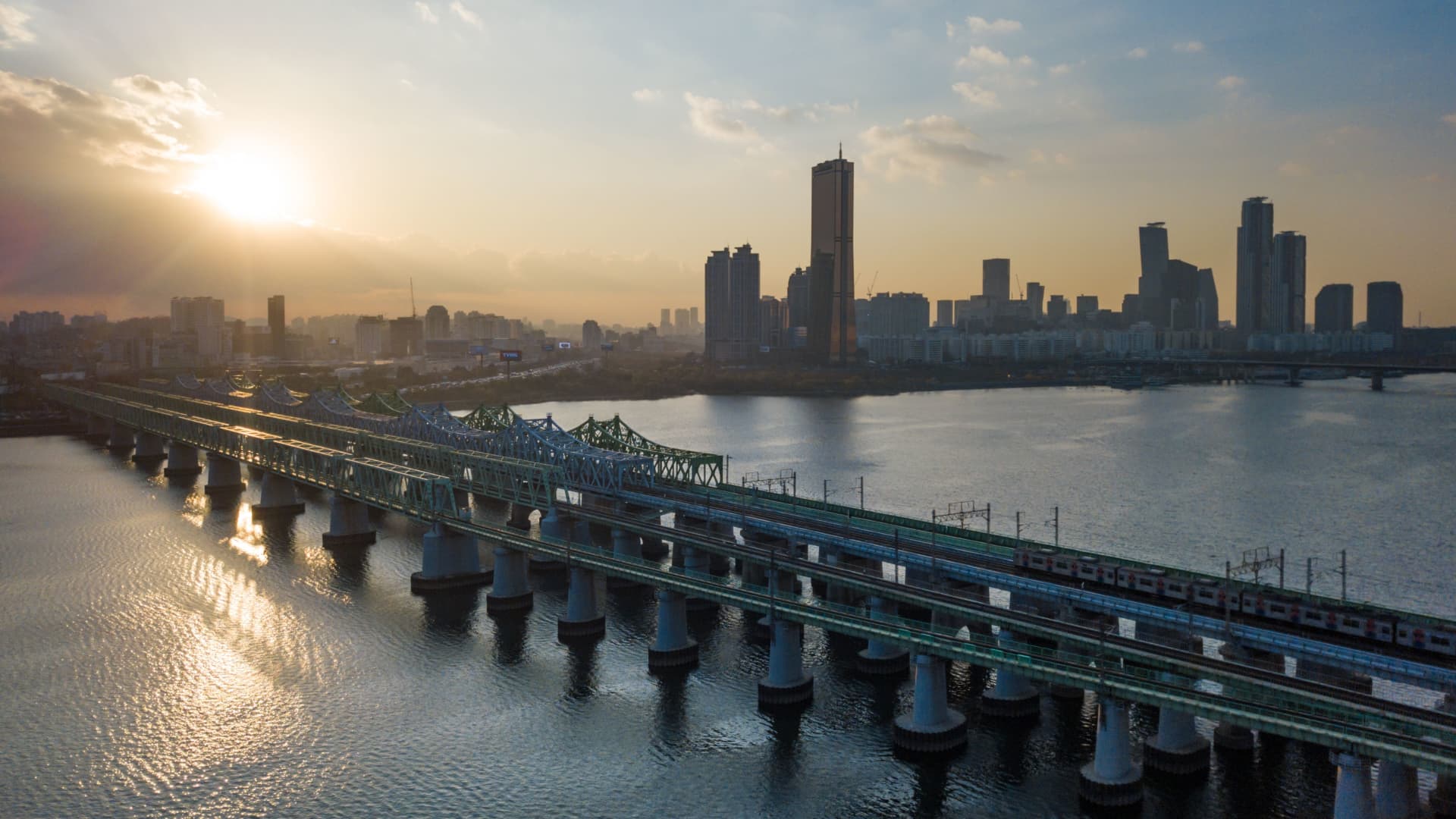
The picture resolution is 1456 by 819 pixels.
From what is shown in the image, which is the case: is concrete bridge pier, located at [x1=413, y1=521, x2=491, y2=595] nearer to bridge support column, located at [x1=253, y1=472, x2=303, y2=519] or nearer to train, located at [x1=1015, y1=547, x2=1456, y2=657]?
bridge support column, located at [x1=253, y1=472, x2=303, y2=519]

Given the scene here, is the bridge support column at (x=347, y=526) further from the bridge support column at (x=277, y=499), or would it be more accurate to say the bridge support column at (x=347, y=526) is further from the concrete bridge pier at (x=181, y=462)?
the concrete bridge pier at (x=181, y=462)

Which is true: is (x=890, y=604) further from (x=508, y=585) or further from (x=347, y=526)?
(x=347, y=526)

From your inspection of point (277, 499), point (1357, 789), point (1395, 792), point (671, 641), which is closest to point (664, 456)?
point (671, 641)

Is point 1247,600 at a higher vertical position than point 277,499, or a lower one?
higher

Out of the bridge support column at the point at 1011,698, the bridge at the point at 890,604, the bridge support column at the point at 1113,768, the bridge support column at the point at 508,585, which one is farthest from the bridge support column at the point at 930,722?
the bridge support column at the point at 508,585

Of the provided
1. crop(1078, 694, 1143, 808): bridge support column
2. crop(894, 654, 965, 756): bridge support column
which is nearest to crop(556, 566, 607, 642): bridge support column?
crop(894, 654, 965, 756): bridge support column

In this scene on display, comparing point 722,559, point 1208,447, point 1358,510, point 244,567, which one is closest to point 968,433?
point 1208,447

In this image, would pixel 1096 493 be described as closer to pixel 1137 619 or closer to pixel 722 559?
pixel 722 559
